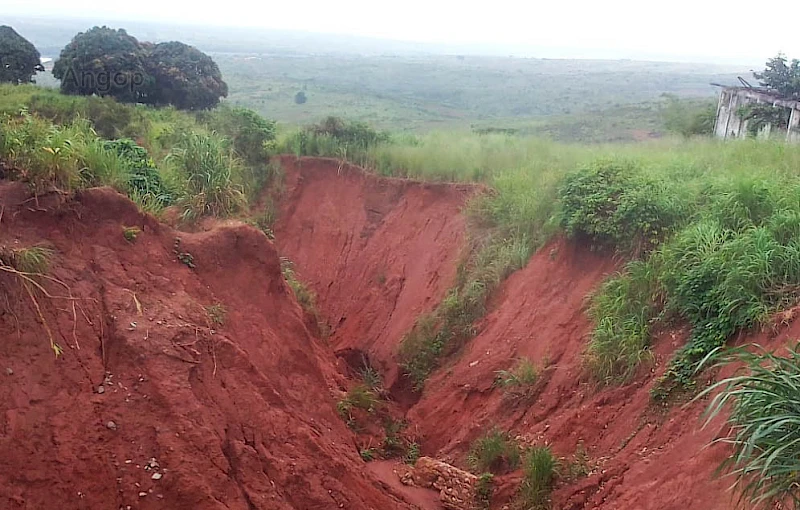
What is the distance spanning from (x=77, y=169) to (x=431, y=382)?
17.5 ft

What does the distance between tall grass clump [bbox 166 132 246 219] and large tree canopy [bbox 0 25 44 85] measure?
60.8 feet

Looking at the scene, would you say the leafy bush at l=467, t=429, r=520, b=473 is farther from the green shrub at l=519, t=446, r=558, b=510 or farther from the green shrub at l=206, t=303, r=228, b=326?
Answer: the green shrub at l=206, t=303, r=228, b=326

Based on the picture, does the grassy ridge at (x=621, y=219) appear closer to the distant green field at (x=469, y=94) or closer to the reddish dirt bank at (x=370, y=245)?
the reddish dirt bank at (x=370, y=245)

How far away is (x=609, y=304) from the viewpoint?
7.94 meters

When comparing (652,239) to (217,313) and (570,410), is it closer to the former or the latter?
(570,410)

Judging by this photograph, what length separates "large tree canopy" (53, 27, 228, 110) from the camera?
21594 mm

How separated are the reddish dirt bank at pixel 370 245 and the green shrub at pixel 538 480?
3.85 m

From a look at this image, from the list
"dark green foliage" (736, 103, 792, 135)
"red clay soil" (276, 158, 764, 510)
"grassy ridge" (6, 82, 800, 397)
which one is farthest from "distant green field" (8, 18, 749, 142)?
"grassy ridge" (6, 82, 800, 397)

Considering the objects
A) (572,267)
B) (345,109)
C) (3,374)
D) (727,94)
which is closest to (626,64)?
(345,109)

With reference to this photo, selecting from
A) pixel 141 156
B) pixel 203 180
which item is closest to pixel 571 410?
pixel 203 180

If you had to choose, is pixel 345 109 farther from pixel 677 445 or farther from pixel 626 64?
pixel 626 64

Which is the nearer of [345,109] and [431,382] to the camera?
[431,382]

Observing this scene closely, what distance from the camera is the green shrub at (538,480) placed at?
21.0 feet

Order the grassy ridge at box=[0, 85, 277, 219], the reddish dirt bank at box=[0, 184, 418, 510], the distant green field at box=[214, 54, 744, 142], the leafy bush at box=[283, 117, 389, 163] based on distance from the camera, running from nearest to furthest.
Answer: the reddish dirt bank at box=[0, 184, 418, 510]
the grassy ridge at box=[0, 85, 277, 219]
the leafy bush at box=[283, 117, 389, 163]
the distant green field at box=[214, 54, 744, 142]
